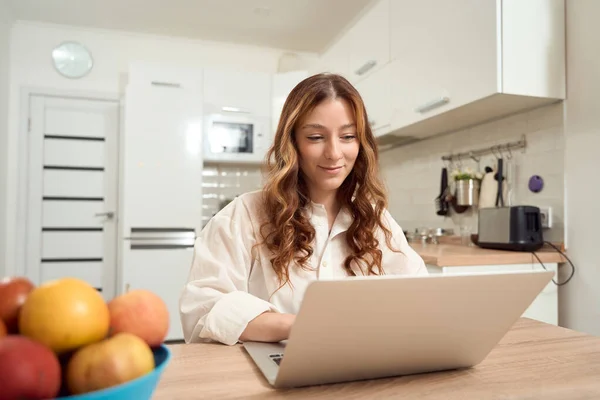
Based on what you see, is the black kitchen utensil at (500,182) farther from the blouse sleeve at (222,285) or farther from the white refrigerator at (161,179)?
the white refrigerator at (161,179)

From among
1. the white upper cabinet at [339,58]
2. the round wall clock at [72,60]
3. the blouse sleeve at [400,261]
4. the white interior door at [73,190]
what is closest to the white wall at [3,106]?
the white interior door at [73,190]

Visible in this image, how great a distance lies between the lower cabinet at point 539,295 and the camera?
6.14 feet

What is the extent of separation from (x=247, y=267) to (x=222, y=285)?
17 cm

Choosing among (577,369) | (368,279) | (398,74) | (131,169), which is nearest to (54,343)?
(368,279)

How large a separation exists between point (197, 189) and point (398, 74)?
71.1 inches

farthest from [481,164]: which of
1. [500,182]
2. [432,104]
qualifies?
[432,104]

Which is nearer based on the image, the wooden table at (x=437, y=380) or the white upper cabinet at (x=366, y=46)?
the wooden table at (x=437, y=380)

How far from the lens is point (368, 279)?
53cm

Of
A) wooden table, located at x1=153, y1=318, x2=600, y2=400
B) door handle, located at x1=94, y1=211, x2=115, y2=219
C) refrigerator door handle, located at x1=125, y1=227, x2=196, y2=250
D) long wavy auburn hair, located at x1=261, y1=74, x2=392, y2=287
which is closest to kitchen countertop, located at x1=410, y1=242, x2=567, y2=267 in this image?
long wavy auburn hair, located at x1=261, y1=74, x2=392, y2=287

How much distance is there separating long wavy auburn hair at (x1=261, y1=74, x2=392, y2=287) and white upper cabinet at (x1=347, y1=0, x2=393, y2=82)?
1.59 metres

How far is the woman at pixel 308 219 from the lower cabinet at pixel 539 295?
0.63 m

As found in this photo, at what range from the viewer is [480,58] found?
1.93 m

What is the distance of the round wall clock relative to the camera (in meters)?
3.77

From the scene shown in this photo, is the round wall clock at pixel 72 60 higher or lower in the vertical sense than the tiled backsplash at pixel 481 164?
higher
